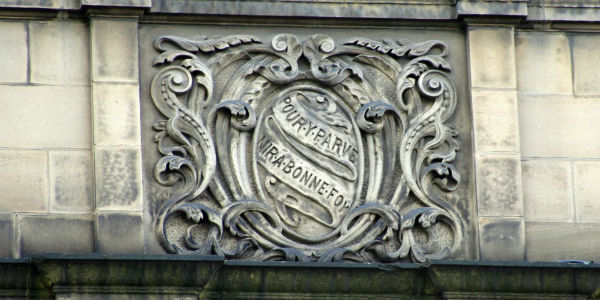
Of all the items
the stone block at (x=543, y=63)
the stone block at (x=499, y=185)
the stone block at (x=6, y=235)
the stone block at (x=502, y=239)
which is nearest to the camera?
the stone block at (x=6, y=235)

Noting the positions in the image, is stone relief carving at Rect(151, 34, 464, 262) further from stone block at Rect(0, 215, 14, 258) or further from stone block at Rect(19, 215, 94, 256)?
stone block at Rect(0, 215, 14, 258)

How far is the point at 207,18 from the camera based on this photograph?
13336 millimetres

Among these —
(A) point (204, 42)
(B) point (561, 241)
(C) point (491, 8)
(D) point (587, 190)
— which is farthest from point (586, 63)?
(A) point (204, 42)

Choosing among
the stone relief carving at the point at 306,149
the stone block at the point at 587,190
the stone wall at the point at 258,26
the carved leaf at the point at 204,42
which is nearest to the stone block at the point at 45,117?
the stone wall at the point at 258,26

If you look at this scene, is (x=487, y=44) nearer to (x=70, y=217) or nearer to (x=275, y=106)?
(x=275, y=106)

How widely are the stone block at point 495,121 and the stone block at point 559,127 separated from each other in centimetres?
14

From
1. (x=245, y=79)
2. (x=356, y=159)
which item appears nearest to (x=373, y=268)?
(x=356, y=159)

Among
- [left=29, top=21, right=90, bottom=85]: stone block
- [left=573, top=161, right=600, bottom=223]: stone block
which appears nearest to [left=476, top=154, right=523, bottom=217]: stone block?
[left=573, top=161, right=600, bottom=223]: stone block

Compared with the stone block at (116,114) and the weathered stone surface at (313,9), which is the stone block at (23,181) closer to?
the stone block at (116,114)

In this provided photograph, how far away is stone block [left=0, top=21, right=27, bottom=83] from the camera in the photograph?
1300 centimetres

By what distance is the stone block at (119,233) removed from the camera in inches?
496

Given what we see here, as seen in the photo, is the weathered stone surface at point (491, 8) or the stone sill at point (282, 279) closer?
the stone sill at point (282, 279)

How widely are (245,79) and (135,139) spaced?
3.41 ft

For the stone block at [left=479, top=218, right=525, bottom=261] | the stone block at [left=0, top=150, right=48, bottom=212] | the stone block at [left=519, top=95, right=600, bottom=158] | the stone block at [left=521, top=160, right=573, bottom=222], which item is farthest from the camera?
the stone block at [left=519, top=95, right=600, bottom=158]
